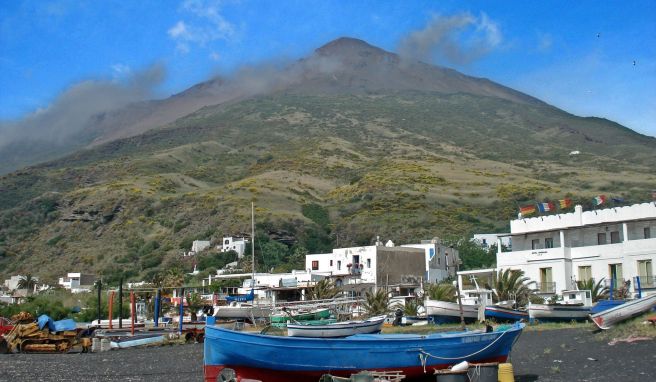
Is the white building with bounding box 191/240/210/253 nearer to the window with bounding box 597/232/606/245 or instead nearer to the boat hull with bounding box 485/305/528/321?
the window with bounding box 597/232/606/245

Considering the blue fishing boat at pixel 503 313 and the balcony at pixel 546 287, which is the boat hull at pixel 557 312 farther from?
the balcony at pixel 546 287

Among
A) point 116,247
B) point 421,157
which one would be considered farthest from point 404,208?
point 421,157

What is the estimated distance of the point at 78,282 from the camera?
84.5 m

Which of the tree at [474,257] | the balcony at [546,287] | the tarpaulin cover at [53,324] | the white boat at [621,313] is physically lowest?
the tarpaulin cover at [53,324]

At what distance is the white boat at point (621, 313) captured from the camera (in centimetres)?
2664

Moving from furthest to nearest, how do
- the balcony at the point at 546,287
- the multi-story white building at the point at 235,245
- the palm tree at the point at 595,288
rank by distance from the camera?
the multi-story white building at the point at 235,245
the balcony at the point at 546,287
the palm tree at the point at 595,288

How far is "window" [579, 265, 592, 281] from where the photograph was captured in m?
42.9

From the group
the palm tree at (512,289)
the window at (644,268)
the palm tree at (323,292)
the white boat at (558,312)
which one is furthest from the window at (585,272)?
the palm tree at (323,292)

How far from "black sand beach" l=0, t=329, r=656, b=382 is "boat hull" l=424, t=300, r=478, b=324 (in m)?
5.76

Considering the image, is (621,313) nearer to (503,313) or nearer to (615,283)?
(503,313)

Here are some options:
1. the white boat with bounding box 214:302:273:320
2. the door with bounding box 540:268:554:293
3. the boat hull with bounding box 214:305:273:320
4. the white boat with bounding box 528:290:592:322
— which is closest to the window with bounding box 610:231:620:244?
the door with bounding box 540:268:554:293

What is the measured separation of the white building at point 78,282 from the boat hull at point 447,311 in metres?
50.9

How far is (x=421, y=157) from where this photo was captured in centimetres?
16212

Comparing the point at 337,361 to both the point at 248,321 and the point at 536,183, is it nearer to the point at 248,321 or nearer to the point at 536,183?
the point at 248,321
